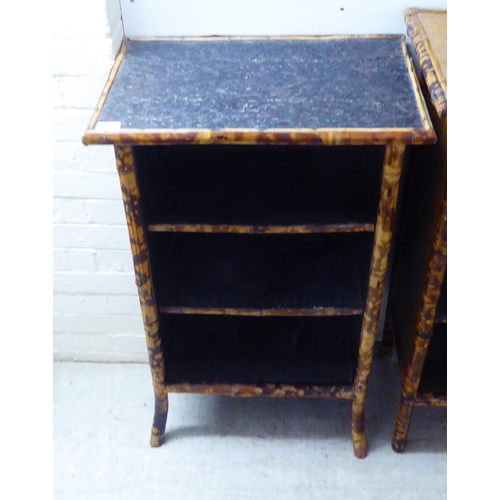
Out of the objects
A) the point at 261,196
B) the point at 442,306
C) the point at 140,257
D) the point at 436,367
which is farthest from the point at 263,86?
the point at 436,367

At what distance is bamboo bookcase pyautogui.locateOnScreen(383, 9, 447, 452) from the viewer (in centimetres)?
111

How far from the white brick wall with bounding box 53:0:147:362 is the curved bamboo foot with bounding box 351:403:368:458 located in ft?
2.30

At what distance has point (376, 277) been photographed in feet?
3.99

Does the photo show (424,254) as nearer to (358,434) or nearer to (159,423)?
(358,434)

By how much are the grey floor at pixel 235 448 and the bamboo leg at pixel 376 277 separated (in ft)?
0.33

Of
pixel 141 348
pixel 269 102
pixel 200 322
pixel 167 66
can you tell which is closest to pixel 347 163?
pixel 269 102

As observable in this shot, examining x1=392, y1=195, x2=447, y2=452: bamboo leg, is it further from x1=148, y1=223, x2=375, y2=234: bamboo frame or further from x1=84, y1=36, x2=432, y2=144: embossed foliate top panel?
x1=84, y1=36, x2=432, y2=144: embossed foliate top panel

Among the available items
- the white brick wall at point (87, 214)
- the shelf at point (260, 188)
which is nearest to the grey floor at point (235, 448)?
the white brick wall at point (87, 214)

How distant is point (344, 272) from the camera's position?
1.40 m

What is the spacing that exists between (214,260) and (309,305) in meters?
0.28

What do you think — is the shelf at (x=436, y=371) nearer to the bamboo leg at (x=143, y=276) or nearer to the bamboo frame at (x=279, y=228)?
the bamboo frame at (x=279, y=228)

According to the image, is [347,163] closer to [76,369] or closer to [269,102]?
[269,102]
